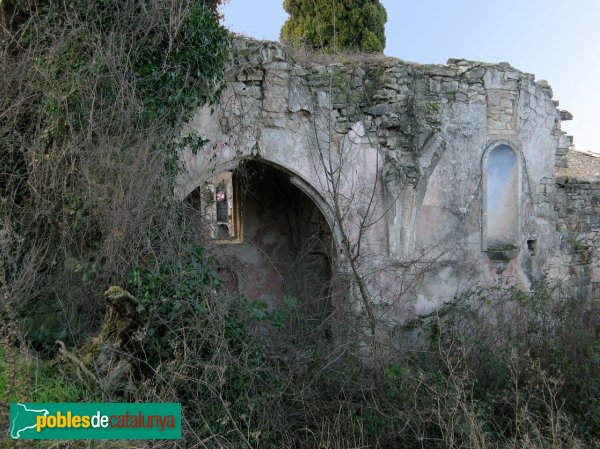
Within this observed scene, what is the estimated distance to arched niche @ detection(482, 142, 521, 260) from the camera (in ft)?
28.7

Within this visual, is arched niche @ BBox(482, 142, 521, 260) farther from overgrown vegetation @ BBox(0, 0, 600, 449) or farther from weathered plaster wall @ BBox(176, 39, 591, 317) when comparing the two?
overgrown vegetation @ BBox(0, 0, 600, 449)

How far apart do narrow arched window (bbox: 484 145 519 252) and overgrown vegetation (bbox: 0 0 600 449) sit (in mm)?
2639

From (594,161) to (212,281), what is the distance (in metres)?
12.4

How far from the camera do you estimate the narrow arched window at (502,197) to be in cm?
882

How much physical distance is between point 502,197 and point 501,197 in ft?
0.06

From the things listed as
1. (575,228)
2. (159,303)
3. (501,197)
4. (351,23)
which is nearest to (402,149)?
(501,197)

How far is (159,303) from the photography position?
4.81m

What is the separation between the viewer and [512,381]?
592 cm

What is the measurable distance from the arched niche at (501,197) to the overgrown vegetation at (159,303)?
8.47 ft

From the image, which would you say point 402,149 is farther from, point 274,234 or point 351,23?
point 351,23

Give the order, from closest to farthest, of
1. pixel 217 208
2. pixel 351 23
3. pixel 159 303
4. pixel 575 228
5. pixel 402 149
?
pixel 159 303
pixel 402 149
pixel 575 228
pixel 217 208
pixel 351 23

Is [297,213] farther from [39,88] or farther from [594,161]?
[594,161]

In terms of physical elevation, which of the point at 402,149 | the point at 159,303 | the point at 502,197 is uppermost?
the point at 402,149

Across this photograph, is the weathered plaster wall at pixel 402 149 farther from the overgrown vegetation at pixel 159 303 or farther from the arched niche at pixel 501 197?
the overgrown vegetation at pixel 159 303
